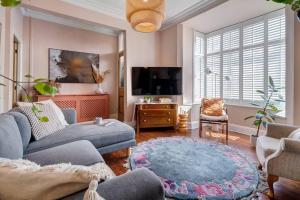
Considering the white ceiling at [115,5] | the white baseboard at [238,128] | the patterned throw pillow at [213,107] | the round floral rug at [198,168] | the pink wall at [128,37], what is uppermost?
the white ceiling at [115,5]

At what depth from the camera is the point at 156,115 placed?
4.12 metres

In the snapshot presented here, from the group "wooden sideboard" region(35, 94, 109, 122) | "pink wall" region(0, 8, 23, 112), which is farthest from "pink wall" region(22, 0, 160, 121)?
"wooden sideboard" region(35, 94, 109, 122)

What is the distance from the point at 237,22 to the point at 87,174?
4648mm

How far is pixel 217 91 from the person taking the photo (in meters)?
4.59

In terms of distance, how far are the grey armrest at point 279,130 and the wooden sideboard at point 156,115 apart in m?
2.18

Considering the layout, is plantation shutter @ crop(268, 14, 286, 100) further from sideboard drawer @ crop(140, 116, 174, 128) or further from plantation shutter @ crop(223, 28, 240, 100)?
sideboard drawer @ crop(140, 116, 174, 128)

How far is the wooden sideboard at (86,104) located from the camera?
423 cm

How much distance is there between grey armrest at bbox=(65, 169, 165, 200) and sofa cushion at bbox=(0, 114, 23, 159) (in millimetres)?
832

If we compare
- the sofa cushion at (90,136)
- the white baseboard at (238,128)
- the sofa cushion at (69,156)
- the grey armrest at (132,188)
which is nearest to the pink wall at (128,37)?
the white baseboard at (238,128)

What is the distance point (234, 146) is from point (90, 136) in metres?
2.49

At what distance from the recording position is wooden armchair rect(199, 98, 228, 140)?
350cm

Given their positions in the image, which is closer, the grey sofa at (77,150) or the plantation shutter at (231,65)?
the grey sofa at (77,150)

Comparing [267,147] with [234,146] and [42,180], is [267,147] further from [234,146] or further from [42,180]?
[42,180]

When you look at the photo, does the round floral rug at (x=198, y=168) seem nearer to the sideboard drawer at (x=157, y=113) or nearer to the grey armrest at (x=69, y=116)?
the sideboard drawer at (x=157, y=113)
